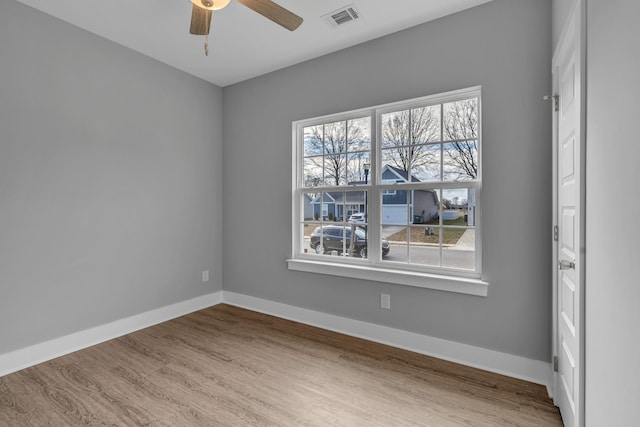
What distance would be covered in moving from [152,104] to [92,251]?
5.15 ft

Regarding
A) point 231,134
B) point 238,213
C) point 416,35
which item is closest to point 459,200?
point 416,35

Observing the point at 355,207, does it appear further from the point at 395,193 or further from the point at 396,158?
the point at 396,158

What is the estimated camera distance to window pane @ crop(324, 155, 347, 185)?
319 centimetres

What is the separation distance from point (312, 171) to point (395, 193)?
995 millimetres

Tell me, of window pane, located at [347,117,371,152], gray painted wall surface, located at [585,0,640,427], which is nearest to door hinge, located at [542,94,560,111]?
gray painted wall surface, located at [585,0,640,427]

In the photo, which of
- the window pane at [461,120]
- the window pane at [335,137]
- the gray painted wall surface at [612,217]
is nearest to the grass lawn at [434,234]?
the window pane at [461,120]

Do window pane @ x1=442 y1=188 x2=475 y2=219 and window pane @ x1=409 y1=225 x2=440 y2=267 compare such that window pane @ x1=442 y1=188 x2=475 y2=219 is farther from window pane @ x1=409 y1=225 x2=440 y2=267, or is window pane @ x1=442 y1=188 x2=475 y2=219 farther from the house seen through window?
window pane @ x1=409 y1=225 x2=440 y2=267

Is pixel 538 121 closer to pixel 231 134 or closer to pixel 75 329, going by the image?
pixel 231 134

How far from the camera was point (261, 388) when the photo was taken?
213cm

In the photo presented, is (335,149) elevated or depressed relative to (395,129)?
depressed

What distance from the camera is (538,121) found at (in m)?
2.17

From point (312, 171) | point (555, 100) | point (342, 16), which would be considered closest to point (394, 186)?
point (312, 171)

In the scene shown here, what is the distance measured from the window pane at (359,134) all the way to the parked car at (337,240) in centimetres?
80

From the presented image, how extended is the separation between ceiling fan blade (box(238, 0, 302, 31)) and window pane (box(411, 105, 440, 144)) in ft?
4.18
